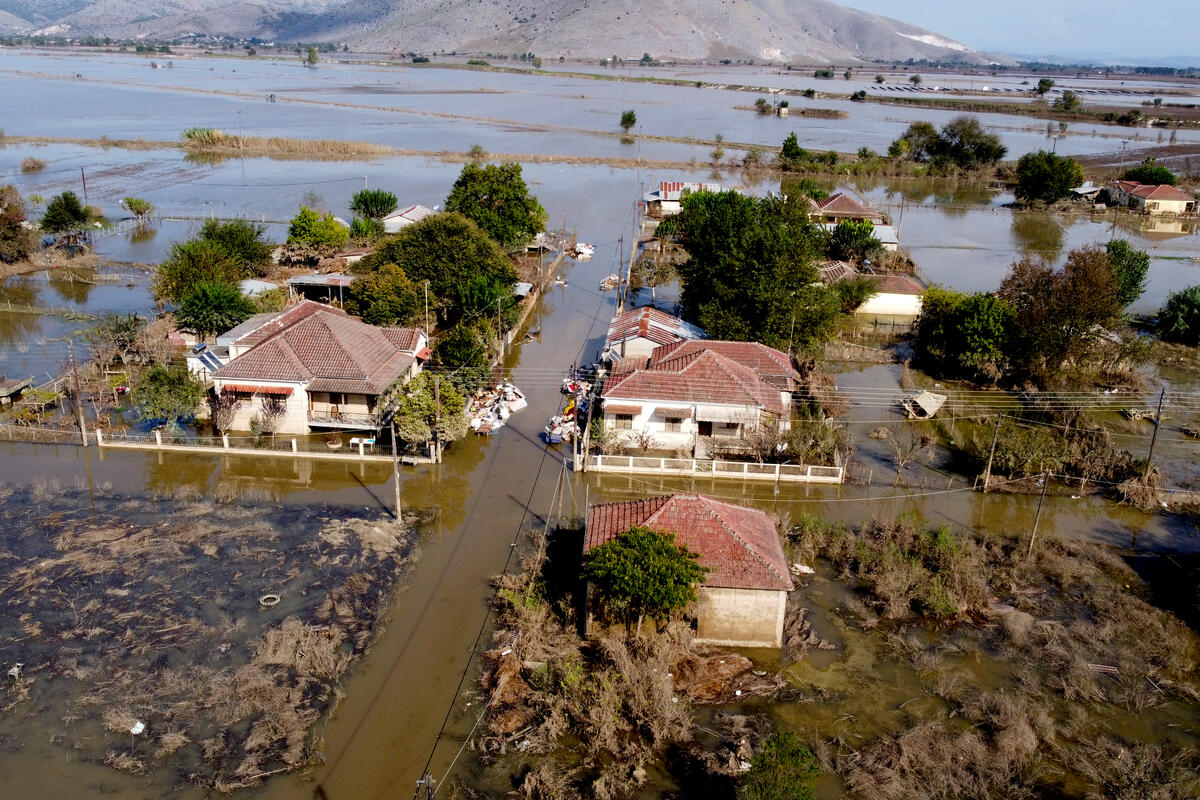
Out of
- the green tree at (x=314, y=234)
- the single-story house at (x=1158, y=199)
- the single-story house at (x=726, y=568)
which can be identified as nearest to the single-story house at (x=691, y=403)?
the single-story house at (x=726, y=568)

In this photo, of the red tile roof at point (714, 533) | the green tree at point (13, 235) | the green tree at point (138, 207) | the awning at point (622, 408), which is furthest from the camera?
the green tree at point (138, 207)

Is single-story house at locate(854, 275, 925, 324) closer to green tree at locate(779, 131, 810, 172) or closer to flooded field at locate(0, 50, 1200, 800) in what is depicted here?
flooded field at locate(0, 50, 1200, 800)

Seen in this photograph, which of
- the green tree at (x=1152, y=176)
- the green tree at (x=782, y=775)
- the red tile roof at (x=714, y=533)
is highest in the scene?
the green tree at (x=1152, y=176)

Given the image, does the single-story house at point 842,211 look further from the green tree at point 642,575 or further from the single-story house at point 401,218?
the green tree at point 642,575

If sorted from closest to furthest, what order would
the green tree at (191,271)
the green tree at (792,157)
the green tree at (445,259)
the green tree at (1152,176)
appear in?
the green tree at (191,271) → the green tree at (445,259) → the green tree at (1152,176) → the green tree at (792,157)

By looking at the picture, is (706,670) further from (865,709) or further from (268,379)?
(268,379)

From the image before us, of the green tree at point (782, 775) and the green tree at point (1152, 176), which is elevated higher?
the green tree at point (1152, 176)

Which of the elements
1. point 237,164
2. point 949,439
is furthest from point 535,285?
point 237,164
